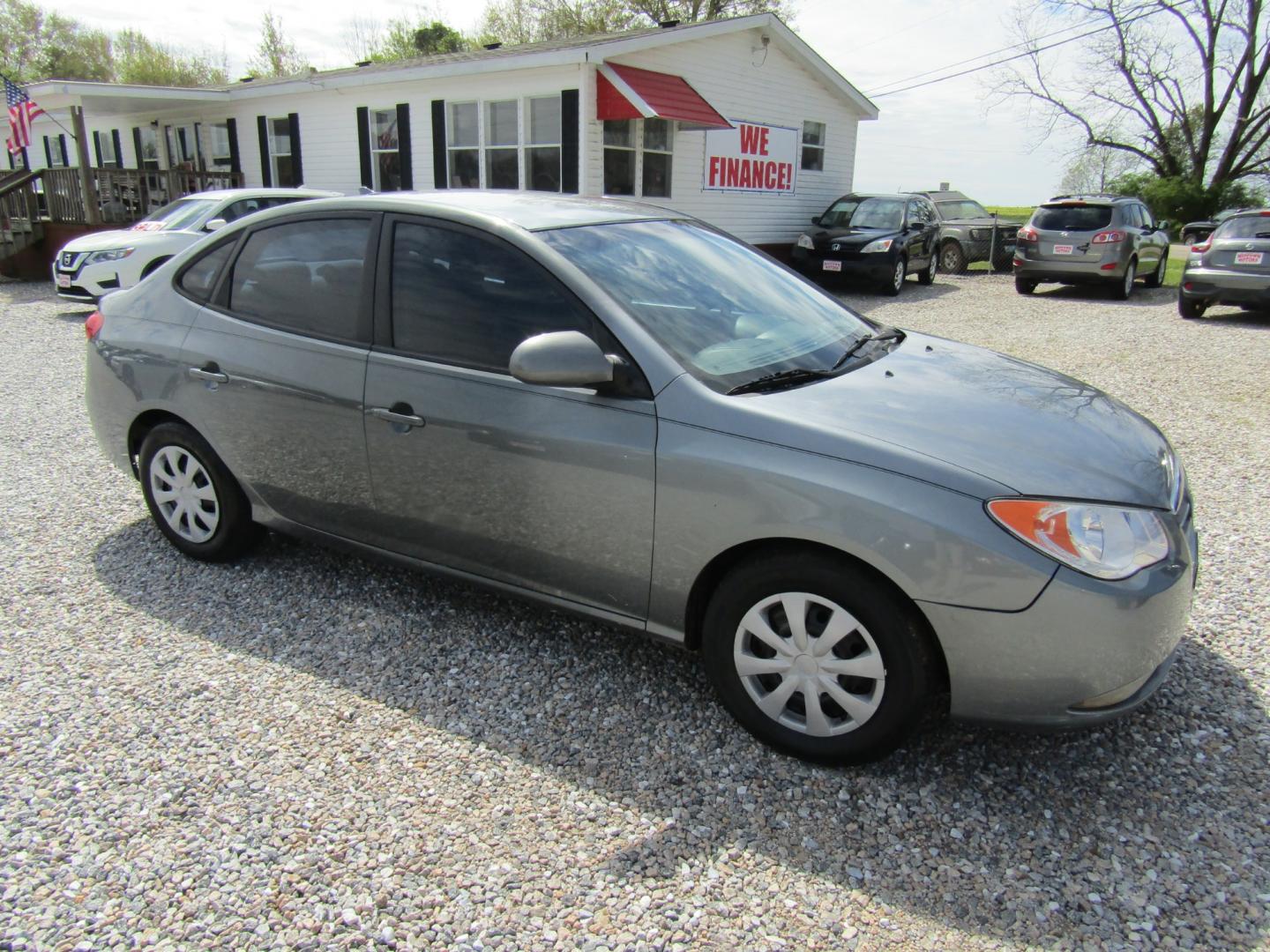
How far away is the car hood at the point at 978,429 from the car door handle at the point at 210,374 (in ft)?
7.37

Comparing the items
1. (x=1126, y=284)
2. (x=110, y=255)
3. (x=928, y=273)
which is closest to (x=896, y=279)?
(x=928, y=273)

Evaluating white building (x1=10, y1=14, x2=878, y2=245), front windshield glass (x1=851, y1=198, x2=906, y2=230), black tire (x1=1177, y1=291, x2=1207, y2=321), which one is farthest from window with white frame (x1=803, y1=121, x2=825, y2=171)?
black tire (x1=1177, y1=291, x2=1207, y2=321)

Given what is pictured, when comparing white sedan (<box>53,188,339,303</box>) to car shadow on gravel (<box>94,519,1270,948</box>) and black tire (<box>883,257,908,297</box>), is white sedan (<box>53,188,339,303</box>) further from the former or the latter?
car shadow on gravel (<box>94,519,1270,948</box>)

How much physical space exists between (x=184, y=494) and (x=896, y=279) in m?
13.6

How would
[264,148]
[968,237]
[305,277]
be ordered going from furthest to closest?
[968,237]
[264,148]
[305,277]

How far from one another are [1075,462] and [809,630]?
92 cm

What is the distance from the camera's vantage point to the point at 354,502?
3.45 metres

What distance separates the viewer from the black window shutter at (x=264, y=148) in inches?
721

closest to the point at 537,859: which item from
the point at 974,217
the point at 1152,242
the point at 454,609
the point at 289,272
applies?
the point at 454,609

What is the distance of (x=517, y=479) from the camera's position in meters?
2.99

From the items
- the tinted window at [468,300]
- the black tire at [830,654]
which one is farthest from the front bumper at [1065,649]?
the tinted window at [468,300]

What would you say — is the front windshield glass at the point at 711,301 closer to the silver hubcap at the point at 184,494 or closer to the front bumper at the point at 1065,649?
the front bumper at the point at 1065,649

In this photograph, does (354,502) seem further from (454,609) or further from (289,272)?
(289,272)

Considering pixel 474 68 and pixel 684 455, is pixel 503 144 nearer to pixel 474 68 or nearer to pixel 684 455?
pixel 474 68
